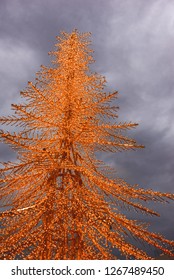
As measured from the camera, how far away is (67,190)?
25.2 feet

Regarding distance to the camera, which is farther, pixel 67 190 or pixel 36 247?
pixel 67 190

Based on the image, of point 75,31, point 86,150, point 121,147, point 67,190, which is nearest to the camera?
point 67,190

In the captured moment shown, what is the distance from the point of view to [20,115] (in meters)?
8.65

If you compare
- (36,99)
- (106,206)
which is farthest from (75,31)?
(106,206)

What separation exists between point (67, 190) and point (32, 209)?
3.38ft

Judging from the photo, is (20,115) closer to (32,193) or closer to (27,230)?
(32,193)

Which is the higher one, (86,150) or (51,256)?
(86,150)

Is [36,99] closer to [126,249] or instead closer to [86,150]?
[86,150]

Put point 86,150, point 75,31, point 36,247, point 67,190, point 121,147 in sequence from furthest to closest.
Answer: point 75,31
point 86,150
point 121,147
point 67,190
point 36,247

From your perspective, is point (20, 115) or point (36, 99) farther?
point (36, 99)

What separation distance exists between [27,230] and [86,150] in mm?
2815
